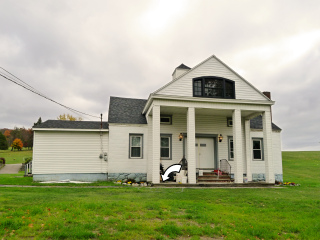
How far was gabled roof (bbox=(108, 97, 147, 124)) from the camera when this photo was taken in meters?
17.2

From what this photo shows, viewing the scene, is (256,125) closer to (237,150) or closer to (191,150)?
(237,150)

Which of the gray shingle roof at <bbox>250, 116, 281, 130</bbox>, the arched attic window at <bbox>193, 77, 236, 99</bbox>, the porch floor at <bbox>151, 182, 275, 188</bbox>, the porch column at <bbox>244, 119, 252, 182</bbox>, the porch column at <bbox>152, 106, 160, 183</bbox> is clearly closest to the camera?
the porch floor at <bbox>151, 182, 275, 188</bbox>

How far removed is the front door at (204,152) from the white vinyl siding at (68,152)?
6.17 m

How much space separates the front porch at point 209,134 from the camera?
48.0ft

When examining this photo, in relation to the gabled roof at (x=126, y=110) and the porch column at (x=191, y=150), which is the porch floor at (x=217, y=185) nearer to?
the porch column at (x=191, y=150)

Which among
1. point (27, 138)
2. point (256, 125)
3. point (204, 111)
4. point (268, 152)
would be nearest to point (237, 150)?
point (268, 152)

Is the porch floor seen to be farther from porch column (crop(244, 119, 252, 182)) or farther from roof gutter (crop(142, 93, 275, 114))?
roof gutter (crop(142, 93, 275, 114))

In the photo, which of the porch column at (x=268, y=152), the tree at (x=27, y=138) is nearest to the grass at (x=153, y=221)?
the porch column at (x=268, y=152)

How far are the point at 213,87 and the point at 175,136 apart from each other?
4.16 metres

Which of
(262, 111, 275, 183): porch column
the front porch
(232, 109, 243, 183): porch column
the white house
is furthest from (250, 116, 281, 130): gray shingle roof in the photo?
(232, 109, 243, 183): porch column

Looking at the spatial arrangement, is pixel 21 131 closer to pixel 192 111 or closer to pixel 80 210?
pixel 192 111

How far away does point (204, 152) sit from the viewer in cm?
1722

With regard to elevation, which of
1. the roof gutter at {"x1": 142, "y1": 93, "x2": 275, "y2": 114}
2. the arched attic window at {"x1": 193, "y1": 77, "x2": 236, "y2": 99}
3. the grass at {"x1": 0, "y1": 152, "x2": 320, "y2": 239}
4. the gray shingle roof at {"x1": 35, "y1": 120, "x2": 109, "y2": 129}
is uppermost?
the arched attic window at {"x1": 193, "y1": 77, "x2": 236, "y2": 99}

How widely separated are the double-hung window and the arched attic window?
4834 mm
